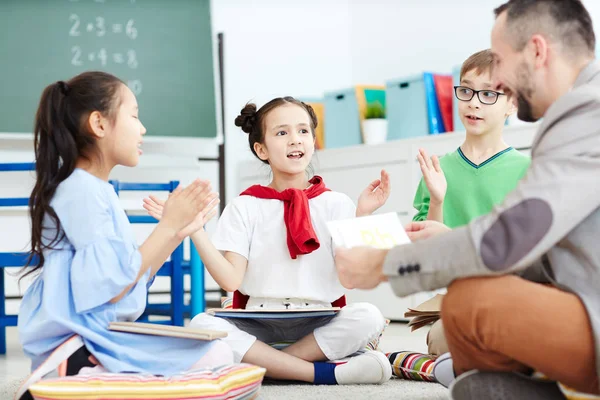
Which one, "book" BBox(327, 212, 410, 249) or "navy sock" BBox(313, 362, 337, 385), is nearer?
"book" BBox(327, 212, 410, 249)

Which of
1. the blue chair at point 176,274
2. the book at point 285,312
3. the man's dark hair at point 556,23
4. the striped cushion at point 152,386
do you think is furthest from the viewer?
the blue chair at point 176,274

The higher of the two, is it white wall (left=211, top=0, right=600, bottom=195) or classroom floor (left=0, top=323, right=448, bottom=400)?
white wall (left=211, top=0, right=600, bottom=195)

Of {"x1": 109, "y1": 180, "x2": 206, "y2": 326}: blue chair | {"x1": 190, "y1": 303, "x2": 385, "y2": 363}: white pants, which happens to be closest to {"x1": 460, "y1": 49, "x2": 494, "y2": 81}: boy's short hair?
{"x1": 190, "y1": 303, "x2": 385, "y2": 363}: white pants

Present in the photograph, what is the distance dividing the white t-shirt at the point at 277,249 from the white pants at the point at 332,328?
0.07 m

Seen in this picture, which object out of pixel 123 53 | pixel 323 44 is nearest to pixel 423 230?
pixel 123 53

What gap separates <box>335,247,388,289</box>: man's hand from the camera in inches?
48.8

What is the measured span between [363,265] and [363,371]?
28.6 inches

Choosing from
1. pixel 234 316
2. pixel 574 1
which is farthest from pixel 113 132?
pixel 574 1

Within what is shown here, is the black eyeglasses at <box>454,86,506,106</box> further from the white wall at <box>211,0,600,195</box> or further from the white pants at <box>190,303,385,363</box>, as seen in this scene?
the white wall at <box>211,0,600,195</box>

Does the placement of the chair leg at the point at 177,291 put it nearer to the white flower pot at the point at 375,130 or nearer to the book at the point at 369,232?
the white flower pot at the point at 375,130

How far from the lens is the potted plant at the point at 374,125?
12.5ft

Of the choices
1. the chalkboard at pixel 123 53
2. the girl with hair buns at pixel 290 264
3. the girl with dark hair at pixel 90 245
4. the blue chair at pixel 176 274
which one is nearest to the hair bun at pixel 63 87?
the girl with dark hair at pixel 90 245

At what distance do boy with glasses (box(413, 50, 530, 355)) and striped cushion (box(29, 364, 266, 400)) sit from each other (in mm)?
686

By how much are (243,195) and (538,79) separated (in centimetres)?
110
